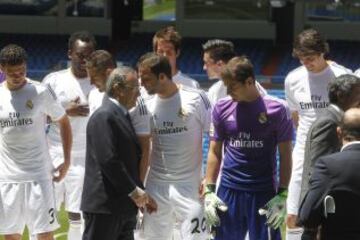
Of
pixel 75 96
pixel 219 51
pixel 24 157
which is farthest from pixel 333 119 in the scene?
pixel 75 96

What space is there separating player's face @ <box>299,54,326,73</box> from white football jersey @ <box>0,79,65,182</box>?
1807 millimetres

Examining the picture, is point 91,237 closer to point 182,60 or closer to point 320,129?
point 320,129

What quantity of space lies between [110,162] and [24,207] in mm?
1374

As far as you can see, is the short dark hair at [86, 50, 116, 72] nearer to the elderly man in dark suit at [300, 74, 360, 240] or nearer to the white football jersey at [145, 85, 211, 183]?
the white football jersey at [145, 85, 211, 183]

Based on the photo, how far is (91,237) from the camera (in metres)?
5.80

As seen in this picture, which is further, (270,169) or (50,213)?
(50,213)

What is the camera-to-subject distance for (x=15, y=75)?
6586 mm

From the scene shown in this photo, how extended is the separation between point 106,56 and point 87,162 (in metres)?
0.99

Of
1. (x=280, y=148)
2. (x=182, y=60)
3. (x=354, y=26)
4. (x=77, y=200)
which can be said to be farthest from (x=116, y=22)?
(x=280, y=148)

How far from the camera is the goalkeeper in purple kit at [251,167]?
6000 millimetres

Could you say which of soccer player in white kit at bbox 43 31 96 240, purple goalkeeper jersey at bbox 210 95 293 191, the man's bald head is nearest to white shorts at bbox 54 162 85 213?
soccer player in white kit at bbox 43 31 96 240

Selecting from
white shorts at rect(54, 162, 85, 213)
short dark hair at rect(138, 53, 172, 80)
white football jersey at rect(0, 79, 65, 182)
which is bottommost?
white shorts at rect(54, 162, 85, 213)

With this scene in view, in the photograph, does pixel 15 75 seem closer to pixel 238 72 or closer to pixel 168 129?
pixel 168 129

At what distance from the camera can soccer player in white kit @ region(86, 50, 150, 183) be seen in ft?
19.8
